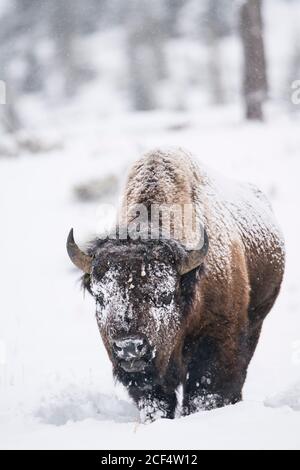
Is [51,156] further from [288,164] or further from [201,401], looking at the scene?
[201,401]

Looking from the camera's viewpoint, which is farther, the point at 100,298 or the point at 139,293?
the point at 100,298

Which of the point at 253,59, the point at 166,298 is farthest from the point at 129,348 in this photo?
the point at 253,59

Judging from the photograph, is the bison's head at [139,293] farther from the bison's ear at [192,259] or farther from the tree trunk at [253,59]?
the tree trunk at [253,59]

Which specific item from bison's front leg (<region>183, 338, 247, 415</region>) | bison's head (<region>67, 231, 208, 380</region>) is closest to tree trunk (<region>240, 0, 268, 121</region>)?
bison's front leg (<region>183, 338, 247, 415</region>)

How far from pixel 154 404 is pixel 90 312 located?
5.84 metres

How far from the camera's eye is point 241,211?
6512 mm

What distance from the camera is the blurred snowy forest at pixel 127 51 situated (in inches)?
1555

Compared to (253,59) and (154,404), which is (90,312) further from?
(253,59)

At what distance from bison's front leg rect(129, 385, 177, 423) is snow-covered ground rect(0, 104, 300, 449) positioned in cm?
17

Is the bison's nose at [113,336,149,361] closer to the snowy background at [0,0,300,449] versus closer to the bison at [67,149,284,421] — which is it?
the bison at [67,149,284,421]

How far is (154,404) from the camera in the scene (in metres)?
5.15

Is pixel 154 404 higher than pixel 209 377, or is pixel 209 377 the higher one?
pixel 209 377
